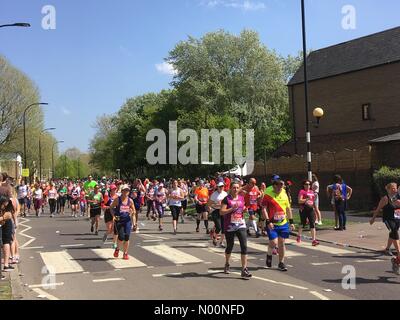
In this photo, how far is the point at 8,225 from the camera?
34.9 ft

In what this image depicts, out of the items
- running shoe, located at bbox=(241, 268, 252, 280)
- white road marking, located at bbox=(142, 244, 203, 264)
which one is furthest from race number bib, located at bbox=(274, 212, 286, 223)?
white road marking, located at bbox=(142, 244, 203, 264)

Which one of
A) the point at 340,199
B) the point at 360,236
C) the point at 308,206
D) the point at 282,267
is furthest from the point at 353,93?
the point at 282,267

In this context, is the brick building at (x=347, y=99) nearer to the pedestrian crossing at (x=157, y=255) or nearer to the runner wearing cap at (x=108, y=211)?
the pedestrian crossing at (x=157, y=255)

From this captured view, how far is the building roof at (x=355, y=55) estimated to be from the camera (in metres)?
37.7

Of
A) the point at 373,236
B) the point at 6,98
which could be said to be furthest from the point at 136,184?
the point at 6,98

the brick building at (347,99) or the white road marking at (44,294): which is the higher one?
the brick building at (347,99)

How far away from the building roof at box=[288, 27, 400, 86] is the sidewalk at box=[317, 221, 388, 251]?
2195 centimetres

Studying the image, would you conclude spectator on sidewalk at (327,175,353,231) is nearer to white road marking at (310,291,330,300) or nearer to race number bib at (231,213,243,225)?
race number bib at (231,213,243,225)

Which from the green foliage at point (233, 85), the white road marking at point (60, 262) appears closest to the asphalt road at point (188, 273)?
the white road marking at point (60, 262)

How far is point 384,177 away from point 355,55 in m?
21.0

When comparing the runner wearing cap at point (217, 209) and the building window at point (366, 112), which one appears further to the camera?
the building window at point (366, 112)

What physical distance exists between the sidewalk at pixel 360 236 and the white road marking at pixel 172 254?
4620mm

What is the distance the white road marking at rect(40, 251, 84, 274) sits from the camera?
35.5ft
